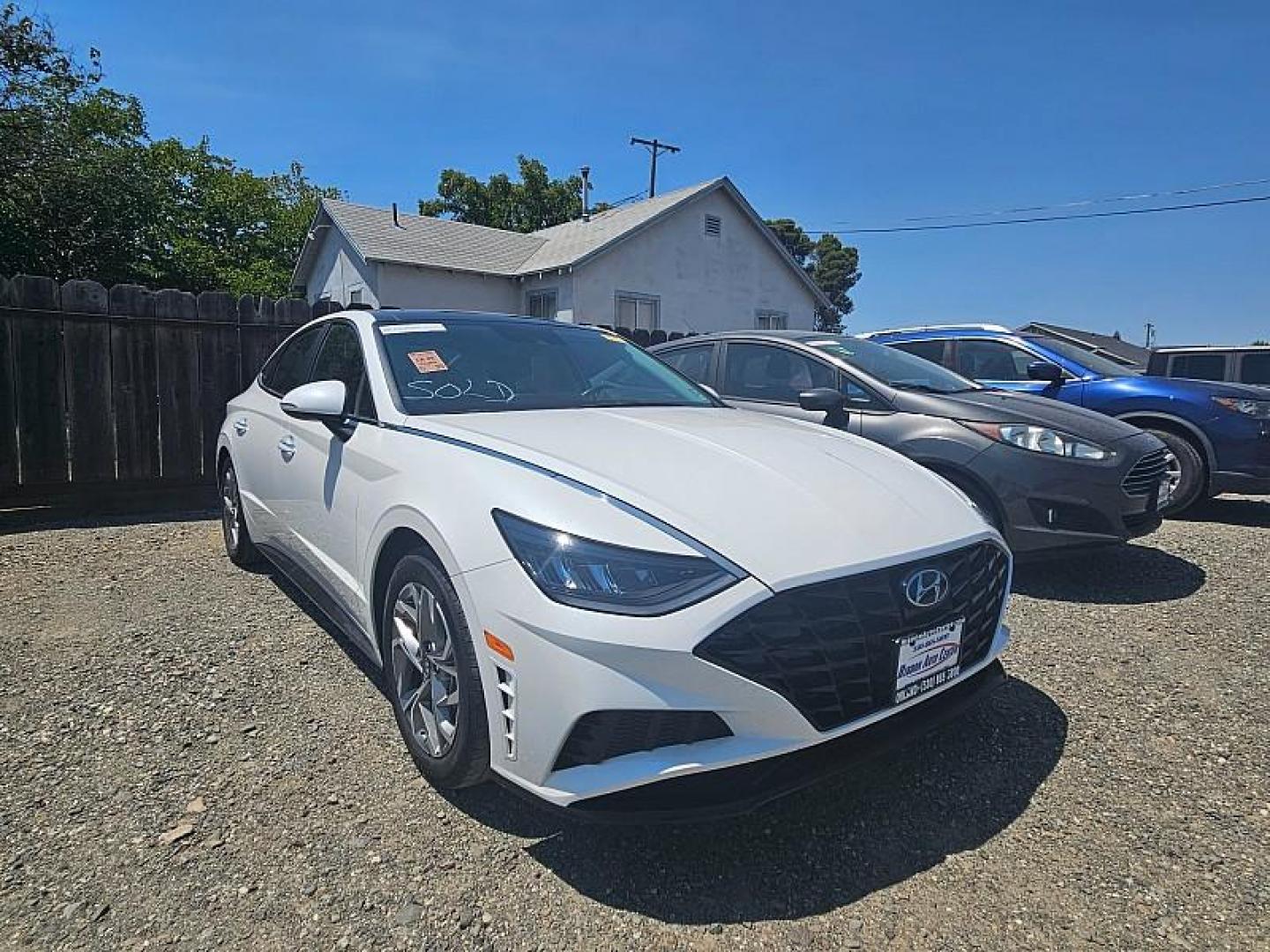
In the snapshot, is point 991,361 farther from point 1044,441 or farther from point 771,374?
point 1044,441

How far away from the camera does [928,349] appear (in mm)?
7125

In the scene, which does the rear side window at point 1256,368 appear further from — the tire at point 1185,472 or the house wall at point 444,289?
the house wall at point 444,289

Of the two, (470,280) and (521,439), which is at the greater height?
(470,280)

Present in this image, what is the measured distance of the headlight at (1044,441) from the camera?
13.3ft

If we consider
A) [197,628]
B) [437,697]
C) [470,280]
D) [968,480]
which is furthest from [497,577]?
[470,280]

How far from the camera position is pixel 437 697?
87.0 inches

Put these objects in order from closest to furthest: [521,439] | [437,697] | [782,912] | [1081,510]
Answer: [782,912], [437,697], [521,439], [1081,510]

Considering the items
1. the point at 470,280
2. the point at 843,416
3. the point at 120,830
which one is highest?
the point at 470,280

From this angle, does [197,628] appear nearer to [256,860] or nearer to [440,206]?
[256,860]

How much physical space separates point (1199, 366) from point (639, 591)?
414 inches

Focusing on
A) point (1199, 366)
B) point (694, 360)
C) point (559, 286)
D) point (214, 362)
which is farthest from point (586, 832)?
point (559, 286)

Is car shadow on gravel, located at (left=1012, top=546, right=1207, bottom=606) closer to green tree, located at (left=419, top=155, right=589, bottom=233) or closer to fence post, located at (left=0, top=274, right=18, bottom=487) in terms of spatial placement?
fence post, located at (left=0, top=274, right=18, bottom=487)

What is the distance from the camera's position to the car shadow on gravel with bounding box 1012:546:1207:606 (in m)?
4.10

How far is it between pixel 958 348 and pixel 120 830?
691 centimetres
